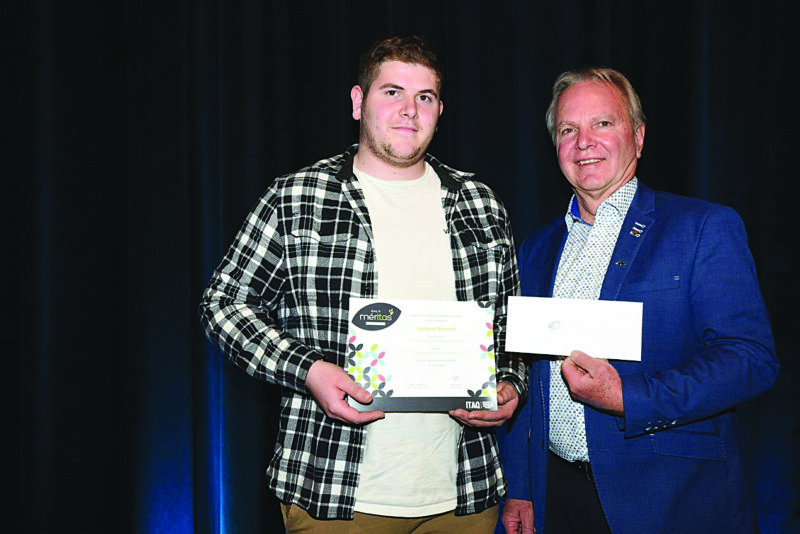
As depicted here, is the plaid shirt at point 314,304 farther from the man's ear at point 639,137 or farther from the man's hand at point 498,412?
the man's ear at point 639,137

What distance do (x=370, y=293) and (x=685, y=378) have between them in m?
0.84

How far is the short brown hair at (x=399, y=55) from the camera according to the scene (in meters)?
1.89

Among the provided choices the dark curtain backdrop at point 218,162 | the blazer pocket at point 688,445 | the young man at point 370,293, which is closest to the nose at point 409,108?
the young man at point 370,293

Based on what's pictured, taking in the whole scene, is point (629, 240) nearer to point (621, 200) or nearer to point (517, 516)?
point (621, 200)

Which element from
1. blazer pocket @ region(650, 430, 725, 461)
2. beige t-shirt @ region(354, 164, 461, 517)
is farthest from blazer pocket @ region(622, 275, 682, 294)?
beige t-shirt @ region(354, 164, 461, 517)

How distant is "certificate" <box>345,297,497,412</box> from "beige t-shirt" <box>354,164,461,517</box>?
14 centimetres

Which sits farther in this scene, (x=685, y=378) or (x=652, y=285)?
(x=652, y=285)

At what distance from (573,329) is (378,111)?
84 centimetres

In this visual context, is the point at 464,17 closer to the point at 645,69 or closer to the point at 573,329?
the point at 645,69

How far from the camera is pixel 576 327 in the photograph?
161 centimetres

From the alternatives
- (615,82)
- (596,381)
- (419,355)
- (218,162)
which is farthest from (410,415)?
(218,162)

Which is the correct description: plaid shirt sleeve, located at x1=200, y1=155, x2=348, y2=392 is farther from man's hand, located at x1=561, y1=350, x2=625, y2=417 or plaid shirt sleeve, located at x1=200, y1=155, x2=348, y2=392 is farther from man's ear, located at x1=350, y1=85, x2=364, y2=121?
man's hand, located at x1=561, y1=350, x2=625, y2=417

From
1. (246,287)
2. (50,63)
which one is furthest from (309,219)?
(50,63)

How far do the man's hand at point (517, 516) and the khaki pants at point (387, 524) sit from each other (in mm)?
243
